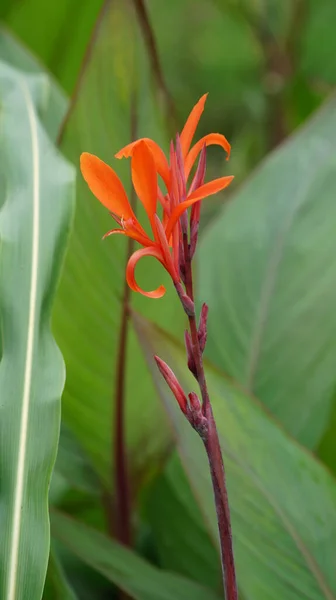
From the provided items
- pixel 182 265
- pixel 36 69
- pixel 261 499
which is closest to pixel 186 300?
pixel 182 265

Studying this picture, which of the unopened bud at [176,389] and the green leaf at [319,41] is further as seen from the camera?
the green leaf at [319,41]

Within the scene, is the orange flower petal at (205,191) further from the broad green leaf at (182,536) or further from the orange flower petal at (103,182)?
the broad green leaf at (182,536)

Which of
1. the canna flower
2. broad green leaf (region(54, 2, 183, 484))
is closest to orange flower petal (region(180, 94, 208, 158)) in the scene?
the canna flower

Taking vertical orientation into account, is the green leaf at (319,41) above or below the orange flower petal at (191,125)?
above

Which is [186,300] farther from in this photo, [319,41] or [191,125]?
[319,41]

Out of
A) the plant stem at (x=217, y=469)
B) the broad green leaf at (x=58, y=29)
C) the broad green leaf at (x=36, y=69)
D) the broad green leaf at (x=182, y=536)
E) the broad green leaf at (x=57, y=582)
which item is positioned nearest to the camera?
the plant stem at (x=217, y=469)

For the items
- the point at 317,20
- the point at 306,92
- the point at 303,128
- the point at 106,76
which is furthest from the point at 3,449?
the point at 317,20

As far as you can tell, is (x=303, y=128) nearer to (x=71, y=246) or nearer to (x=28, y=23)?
(x=71, y=246)

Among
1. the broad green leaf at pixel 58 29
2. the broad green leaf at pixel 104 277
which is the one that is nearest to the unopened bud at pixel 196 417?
the broad green leaf at pixel 104 277
